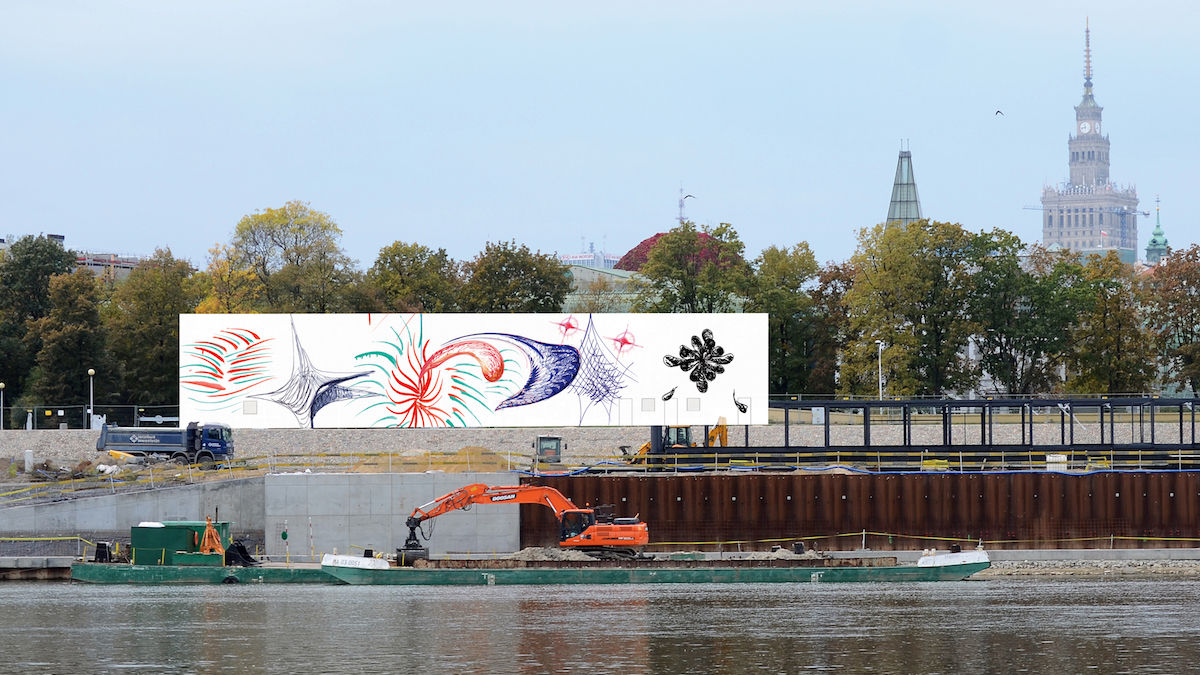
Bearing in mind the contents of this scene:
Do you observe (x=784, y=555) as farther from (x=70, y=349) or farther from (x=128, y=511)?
(x=70, y=349)

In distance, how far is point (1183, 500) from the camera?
61281mm

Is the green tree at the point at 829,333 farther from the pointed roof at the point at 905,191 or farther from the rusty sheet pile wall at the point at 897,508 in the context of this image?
the pointed roof at the point at 905,191

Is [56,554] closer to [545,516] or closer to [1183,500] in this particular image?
[545,516]

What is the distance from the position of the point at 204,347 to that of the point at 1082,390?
5321cm

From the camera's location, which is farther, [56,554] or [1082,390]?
[1082,390]

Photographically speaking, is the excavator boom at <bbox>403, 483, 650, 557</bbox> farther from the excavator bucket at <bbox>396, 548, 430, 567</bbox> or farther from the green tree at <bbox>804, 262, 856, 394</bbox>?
→ the green tree at <bbox>804, 262, 856, 394</bbox>

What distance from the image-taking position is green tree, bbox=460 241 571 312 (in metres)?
98.2

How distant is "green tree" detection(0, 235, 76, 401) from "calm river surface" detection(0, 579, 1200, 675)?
41.3m

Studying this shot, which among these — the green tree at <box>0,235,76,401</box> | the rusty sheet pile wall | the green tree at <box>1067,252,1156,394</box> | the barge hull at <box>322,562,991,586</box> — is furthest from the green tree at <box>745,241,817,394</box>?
the green tree at <box>0,235,76,401</box>

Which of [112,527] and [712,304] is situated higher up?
[712,304]

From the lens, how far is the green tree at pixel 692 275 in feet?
318

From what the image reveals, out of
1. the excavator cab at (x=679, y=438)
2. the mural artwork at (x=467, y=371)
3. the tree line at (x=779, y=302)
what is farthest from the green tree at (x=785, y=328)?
the mural artwork at (x=467, y=371)

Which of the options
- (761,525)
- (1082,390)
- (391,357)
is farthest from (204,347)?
(1082,390)

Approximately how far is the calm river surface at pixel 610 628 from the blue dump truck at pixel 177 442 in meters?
13.5
